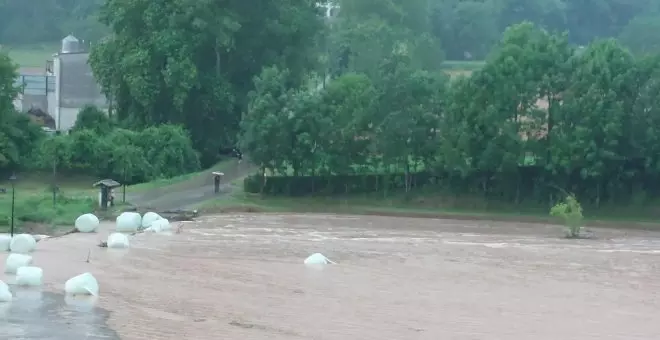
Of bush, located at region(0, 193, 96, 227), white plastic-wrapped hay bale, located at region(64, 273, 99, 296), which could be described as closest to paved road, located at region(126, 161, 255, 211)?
bush, located at region(0, 193, 96, 227)

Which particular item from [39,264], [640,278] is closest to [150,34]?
[39,264]

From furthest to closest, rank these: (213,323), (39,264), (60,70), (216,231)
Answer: (60,70) < (216,231) < (39,264) < (213,323)

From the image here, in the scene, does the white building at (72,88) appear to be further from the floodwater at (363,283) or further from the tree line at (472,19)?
the floodwater at (363,283)

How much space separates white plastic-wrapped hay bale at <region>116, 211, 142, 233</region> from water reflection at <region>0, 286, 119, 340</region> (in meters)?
9.94

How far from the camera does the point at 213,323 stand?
67.2 ft

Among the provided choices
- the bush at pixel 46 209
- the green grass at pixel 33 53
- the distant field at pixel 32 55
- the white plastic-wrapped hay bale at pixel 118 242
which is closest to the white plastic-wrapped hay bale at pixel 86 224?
the bush at pixel 46 209

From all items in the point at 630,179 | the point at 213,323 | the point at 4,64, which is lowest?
the point at 213,323

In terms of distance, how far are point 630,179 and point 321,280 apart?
58.5 ft

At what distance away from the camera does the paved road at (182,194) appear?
1526 inches

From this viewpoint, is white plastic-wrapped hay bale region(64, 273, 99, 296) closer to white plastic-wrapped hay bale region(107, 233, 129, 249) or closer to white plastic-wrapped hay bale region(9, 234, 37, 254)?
white plastic-wrapped hay bale region(9, 234, 37, 254)

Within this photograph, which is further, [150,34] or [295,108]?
[150,34]

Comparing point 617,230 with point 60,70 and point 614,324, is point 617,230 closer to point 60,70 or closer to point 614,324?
point 614,324

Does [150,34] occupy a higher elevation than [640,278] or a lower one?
higher

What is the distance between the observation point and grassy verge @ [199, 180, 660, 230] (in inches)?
1531
